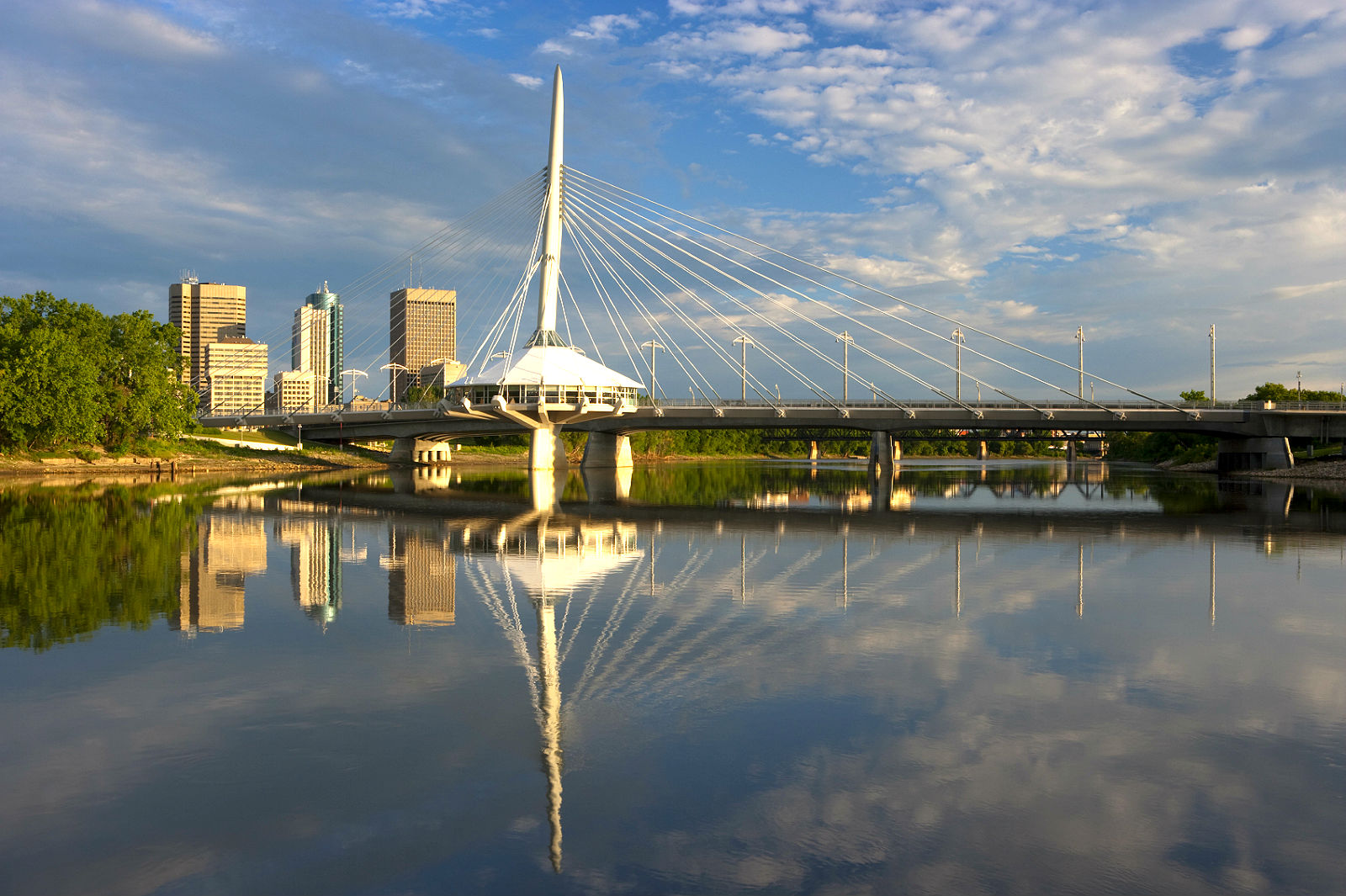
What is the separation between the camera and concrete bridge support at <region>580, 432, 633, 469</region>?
109000 millimetres

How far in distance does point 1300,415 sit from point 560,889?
10317 centimetres

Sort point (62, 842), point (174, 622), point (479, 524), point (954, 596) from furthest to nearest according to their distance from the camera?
point (479, 524) < point (954, 596) < point (174, 622) < point (62, 842)

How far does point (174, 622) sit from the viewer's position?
16703 mm

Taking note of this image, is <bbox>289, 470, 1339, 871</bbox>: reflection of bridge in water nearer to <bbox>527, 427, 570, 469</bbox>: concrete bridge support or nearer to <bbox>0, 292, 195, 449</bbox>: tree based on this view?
<bbox>527, 427, 570, 469</bbox>: concrete bridge support

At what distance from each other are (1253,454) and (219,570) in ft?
327

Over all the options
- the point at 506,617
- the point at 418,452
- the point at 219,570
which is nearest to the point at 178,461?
the point at 418,452

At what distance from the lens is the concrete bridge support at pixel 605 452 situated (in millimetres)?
109000

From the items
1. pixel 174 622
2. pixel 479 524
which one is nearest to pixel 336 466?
pixel 479 524

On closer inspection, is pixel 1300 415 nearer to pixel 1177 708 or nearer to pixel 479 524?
pixel 479 524

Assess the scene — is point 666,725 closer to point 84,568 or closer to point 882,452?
point 84,568

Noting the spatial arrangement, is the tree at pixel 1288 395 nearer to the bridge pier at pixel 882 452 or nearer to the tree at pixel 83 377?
the bridge pier at pixel 882 452

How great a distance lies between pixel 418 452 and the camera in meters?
127

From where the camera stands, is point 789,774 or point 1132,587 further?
point 1132,587

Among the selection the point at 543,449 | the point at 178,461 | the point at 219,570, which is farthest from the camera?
the point at 178,461
